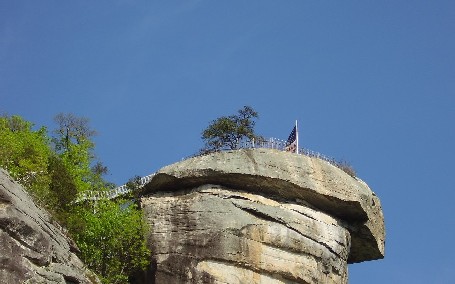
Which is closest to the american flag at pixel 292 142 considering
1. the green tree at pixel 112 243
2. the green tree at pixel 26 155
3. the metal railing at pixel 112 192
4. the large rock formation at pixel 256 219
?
the large rock formation at pixel 256 219

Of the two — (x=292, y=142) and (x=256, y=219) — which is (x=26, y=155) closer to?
(x=256, y=219)

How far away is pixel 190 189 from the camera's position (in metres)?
43.0

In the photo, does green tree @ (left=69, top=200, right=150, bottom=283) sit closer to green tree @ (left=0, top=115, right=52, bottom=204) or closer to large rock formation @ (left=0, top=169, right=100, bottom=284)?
green tree @ (left=0, top=115, right=52, bottom=204)

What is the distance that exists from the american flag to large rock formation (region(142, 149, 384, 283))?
6.94 feet

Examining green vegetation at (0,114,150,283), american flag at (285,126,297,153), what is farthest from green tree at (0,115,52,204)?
american flag at (285,126,297,153)

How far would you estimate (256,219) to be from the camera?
1615 inches

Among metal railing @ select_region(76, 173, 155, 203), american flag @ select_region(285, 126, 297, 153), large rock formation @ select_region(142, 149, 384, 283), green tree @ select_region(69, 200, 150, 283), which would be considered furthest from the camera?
american flag @ select_region(285, 126, 297, 153)

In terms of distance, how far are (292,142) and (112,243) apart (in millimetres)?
12194

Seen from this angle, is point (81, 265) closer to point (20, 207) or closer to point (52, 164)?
point (20, 207)

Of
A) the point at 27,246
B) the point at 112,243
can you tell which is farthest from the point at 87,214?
the point at 27,246

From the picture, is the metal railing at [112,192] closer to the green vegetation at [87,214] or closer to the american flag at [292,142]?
the green vegetation at [87,214]

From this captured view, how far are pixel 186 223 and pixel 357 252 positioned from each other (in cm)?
1168

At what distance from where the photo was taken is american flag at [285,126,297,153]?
46.4 m

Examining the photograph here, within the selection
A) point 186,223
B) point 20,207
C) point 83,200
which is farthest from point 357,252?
point 20,207
